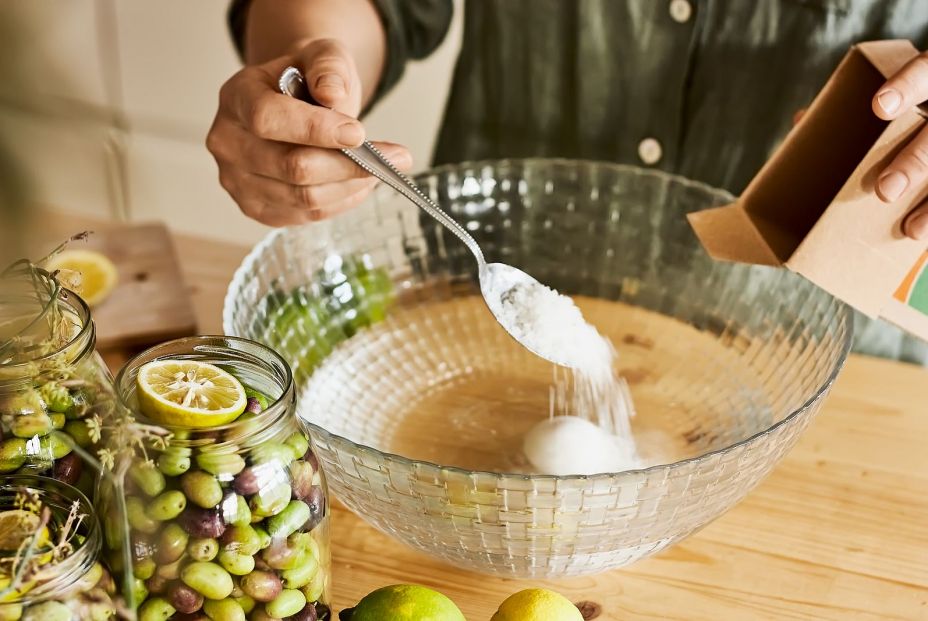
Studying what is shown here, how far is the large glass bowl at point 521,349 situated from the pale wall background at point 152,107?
1218 mm

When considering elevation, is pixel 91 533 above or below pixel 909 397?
above

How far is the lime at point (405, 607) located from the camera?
64cm

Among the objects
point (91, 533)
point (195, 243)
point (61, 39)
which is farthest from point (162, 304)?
point (61, 39)

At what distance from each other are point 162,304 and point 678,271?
0.60m

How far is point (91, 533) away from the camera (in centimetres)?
54

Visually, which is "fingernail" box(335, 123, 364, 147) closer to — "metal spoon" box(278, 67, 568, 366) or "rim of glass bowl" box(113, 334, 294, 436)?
"metal spoon" box(278, 67, 568, 366)

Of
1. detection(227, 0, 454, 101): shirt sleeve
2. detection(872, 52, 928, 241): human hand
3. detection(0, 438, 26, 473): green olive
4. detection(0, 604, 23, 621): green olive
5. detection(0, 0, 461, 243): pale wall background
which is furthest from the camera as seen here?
detection(0, 0, 461, 243): pale wall background

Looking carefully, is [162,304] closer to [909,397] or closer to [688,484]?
[688,484]

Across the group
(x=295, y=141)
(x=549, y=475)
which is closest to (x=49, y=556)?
Result: (x=549, y=475)

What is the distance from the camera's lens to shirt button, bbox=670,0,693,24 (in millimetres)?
1215

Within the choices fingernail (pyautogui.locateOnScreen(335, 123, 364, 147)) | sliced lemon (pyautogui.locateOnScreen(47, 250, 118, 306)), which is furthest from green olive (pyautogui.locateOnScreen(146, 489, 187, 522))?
sliced lemon (pyautogui.locateOnScreen(47, 250, 118, 306))

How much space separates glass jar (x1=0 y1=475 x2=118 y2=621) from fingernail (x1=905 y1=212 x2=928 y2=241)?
0.64m

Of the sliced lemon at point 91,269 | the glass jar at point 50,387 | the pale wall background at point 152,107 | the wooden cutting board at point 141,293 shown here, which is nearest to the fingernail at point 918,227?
the glass jar at point 50,387

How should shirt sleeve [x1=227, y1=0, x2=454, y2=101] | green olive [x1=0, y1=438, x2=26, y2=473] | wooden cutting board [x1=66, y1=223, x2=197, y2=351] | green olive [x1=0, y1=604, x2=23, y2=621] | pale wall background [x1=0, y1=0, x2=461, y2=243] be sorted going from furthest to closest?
1. pale wall background [x1=0, y1=0, x2=461, y2=243]
2. shirt sleeve [x1=227, y1=0, x2=454, y2=101]
3. wooden cutting board [x1=66, y1=223, x2=197, y2=351]
4. green olive [x1=0, y1=438, x2=26, y2=473]
5. green olive [x1=0, y1=604, x2=23, y2=621]
